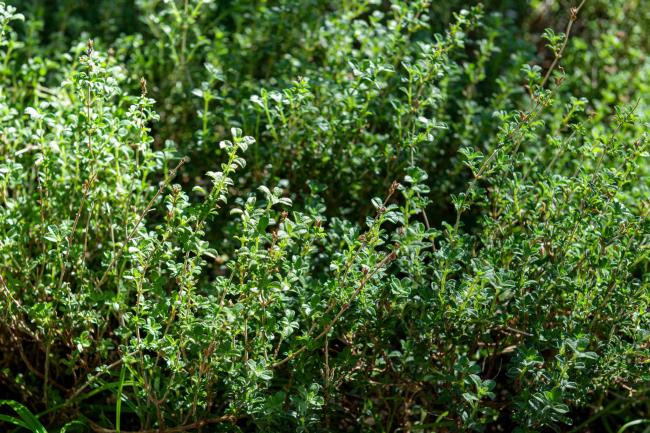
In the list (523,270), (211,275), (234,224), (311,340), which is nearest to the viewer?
(311,340)

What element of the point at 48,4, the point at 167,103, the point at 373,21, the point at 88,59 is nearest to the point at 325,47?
the point at 373,21

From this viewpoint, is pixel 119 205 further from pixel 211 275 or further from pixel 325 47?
pixel 325 47

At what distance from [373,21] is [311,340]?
5.19 ft

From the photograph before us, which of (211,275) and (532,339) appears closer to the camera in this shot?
(532,339)

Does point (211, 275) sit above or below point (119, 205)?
below

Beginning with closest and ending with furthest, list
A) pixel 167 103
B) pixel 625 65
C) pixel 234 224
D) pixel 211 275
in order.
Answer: pixel 234 224 → pixel 211 275 → pixel 167 103 → pixel 625 65

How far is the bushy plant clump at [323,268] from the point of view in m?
2.26

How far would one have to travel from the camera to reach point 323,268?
2918mm

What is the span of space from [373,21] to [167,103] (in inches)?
38.5

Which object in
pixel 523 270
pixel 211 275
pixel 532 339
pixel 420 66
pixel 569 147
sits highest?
pixel 420 66

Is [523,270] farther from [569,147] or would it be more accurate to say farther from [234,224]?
[234,224]

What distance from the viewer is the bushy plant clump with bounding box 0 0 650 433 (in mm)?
2262

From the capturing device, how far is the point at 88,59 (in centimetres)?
235

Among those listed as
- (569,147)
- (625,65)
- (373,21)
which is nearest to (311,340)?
(569,147)
